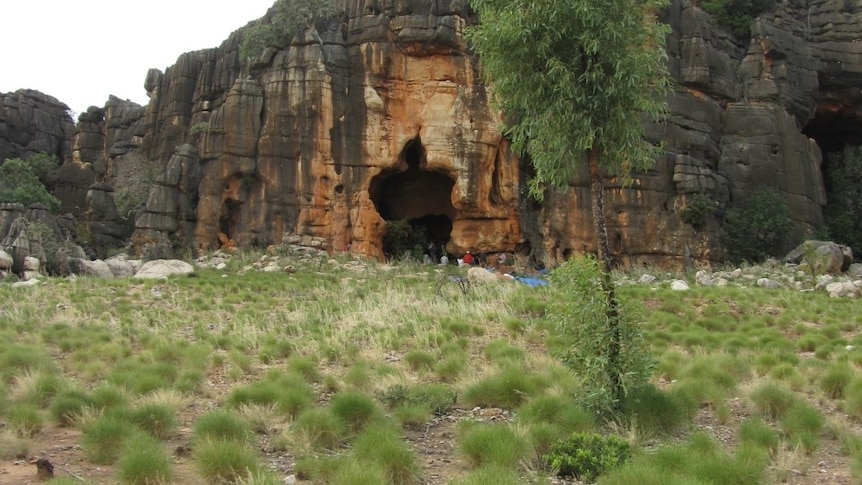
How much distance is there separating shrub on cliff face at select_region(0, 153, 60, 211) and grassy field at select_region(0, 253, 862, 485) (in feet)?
60.8

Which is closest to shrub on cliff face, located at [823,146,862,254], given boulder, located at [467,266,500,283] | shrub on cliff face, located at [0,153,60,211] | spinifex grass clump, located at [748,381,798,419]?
boulder, located at [467,266,500,283]

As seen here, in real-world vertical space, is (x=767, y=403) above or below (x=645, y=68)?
below

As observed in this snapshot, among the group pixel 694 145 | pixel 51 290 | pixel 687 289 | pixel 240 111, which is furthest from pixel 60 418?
pixel 694 145

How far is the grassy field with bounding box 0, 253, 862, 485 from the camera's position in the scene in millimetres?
6902

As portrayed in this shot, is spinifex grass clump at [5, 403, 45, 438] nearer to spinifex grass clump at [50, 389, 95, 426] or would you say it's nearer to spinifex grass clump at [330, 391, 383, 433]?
spinifex grass clump at [50, 389, 95, 426]

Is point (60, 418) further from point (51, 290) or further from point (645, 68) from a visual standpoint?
point (51, 290)

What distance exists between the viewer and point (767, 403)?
910 centimetres

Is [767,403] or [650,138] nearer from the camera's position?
[767,403]

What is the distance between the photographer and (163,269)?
24.9 m

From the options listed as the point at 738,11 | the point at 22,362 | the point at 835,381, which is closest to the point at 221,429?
the point at 22,362

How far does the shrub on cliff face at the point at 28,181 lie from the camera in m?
33.7

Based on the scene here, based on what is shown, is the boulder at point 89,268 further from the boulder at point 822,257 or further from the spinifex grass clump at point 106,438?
the boulder at point 822,257

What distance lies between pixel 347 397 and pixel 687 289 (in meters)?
14.9

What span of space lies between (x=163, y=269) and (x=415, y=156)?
Answer: 13.6 meters
